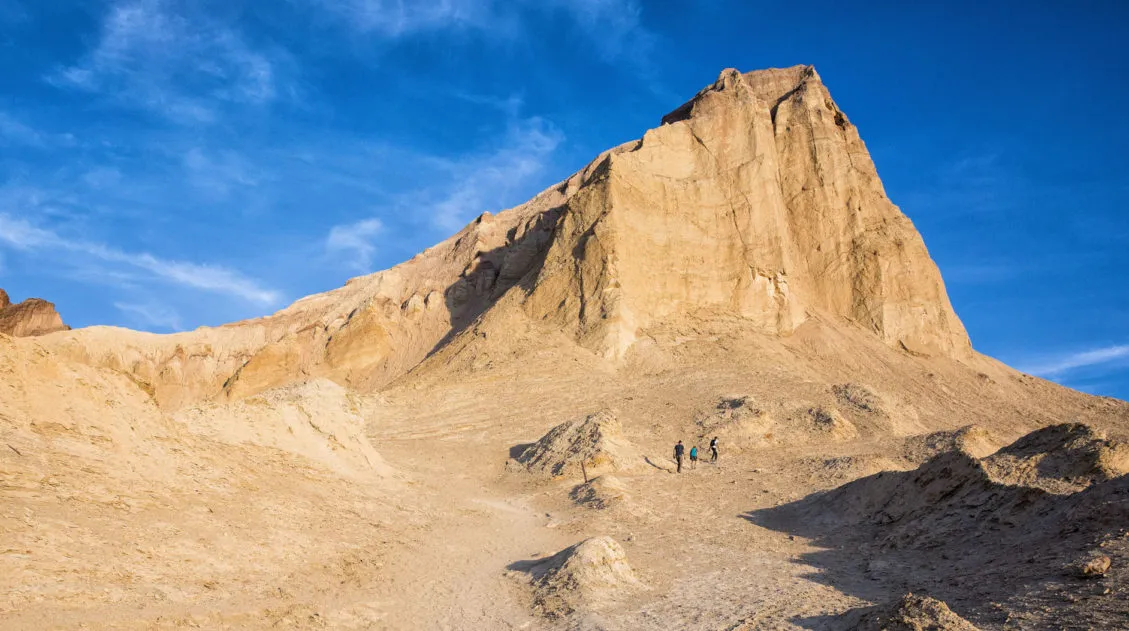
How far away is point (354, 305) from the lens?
165 ft

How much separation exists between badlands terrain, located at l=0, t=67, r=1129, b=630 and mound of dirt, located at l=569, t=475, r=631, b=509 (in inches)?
6.0

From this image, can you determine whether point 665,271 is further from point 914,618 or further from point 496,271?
point 914,618

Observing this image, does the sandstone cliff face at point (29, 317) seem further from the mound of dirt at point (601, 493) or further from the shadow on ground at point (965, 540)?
the shadow on ground at point (965, 540)

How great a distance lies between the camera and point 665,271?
41625 mm

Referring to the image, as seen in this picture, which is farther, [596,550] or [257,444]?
[257,444]

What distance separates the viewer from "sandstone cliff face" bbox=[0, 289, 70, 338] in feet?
173

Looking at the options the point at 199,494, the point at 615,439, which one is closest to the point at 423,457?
the point at 615,439

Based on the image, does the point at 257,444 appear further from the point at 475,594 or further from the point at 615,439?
the point at 615,439

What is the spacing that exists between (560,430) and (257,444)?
11.1 m

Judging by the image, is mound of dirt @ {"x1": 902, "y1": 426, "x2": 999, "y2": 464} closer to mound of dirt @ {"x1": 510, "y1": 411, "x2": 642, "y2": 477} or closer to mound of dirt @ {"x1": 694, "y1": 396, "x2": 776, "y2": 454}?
mound of dirt @ {"x1": 694, "y1": 396, "x2": 776, "y2": 454}

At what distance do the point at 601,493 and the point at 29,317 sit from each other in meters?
52.6

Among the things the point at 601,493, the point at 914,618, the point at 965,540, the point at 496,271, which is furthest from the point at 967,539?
the point at 496,271

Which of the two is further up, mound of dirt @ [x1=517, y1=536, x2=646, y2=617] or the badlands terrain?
the badlands terrain

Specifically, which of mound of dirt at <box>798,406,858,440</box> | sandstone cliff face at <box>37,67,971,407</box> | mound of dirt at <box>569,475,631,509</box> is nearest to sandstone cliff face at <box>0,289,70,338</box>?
sandstone cliff face at <box>37,67,971,407</box>
